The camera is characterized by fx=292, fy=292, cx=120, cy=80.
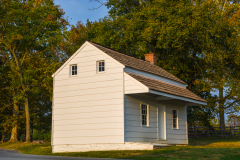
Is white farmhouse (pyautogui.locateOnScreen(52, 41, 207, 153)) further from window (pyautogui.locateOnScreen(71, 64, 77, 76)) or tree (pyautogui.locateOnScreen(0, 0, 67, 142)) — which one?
tree (pyautogui.locateOnScreen(0, 0, 67, 142))

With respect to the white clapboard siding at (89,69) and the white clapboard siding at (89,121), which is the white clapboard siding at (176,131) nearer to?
the white clapboard siding at (89,121)

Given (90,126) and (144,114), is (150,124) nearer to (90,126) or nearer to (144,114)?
(144,114)

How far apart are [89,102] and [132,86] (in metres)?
3.21

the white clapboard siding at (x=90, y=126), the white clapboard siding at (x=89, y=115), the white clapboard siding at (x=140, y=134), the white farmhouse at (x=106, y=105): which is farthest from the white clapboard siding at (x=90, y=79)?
the white clapboard siding at (x=140, y=134)

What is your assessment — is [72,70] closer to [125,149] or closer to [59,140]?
[59,140]

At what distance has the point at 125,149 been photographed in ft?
53.4

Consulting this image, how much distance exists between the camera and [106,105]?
17.6 m

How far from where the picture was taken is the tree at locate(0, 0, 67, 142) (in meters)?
30.1

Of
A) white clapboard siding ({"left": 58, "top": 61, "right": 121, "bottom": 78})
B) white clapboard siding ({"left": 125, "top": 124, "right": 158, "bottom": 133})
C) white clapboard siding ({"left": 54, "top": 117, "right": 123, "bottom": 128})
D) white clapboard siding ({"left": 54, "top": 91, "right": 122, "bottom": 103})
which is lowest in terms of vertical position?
white clapboard siding ({"left": 125, "top": 124, "right": 158, "bottom": 133})

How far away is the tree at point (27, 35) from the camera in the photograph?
98.6 ft

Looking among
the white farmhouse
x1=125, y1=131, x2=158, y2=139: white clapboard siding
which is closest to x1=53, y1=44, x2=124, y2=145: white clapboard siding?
the white farmhouse

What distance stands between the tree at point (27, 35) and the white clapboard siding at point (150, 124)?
13.2 meters

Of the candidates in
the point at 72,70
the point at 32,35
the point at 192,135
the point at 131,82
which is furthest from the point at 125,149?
the point at 192,135

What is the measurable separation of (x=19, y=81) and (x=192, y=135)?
69.8 ft
